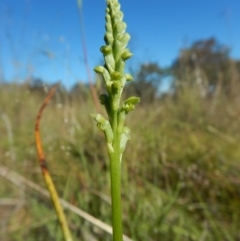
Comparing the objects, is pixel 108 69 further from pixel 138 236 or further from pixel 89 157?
pixel 89 157

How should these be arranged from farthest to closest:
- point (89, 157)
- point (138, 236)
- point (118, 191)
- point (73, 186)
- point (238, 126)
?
point (238, 126), point (89, 157), point (73, 186), point (138, 236), point (118, 191)

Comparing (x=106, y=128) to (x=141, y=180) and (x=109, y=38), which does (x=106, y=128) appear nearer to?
(x=109, y=38)

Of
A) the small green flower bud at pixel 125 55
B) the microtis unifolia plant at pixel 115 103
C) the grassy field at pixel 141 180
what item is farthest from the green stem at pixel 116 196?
the grassy field at pixel 141 180

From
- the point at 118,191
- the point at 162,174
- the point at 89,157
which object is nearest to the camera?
the point at 118,191

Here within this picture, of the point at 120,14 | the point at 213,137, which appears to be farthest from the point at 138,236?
the point at 213,137

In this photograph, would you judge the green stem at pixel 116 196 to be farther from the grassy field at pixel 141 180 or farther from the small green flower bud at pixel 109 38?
the grassy field at pixel 141 180

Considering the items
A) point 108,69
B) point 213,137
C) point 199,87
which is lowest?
point 108,69
